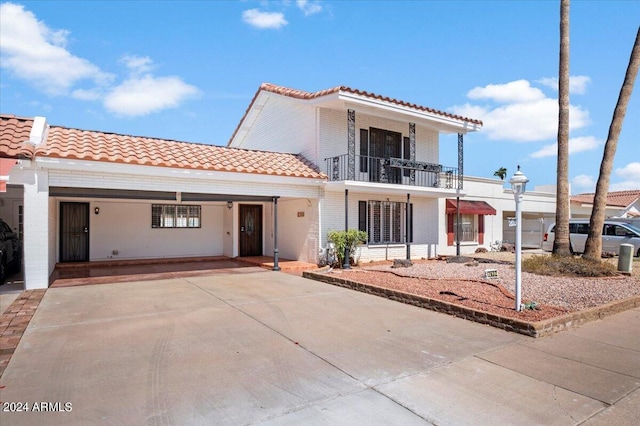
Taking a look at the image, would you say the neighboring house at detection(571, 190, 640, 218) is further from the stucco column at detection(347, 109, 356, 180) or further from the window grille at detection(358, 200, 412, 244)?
the stucco column at detection(347, 109, 356, 180)

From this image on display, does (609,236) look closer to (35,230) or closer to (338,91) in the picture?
(338,91)

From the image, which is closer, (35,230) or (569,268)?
(35,230)

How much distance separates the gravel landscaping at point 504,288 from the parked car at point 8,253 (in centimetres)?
883

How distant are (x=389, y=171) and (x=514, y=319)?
10.3m

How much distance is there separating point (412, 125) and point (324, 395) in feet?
46.7

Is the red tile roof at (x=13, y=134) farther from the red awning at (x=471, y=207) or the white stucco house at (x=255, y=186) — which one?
the red awning at (x=471, y=207)

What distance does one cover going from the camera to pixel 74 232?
569 inches

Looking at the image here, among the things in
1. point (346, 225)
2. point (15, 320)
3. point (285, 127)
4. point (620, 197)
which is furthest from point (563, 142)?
point (620, 197)

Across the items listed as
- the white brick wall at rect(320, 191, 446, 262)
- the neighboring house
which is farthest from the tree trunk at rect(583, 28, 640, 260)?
the neighboring house

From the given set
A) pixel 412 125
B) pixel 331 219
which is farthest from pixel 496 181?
pixel 331 219

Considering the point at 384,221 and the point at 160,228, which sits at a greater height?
the point at 384,221

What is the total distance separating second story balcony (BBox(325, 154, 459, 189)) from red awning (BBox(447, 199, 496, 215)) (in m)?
0.99

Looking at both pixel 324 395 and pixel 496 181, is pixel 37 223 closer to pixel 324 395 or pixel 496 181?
pixel 324 395

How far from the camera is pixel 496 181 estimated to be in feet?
70.7
